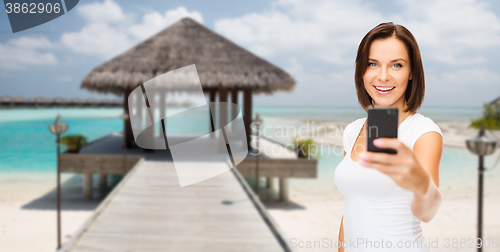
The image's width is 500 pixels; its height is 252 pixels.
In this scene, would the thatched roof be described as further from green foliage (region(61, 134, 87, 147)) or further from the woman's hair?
the woman's hair

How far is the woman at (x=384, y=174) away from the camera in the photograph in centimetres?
57

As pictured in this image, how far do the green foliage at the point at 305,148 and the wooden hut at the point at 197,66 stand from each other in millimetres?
1050

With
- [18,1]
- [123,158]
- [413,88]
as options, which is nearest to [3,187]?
[123,158]

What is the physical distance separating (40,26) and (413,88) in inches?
82.5

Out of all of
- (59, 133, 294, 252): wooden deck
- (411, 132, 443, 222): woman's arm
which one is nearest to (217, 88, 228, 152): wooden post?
(59, 133, 294, 252): wooden deck

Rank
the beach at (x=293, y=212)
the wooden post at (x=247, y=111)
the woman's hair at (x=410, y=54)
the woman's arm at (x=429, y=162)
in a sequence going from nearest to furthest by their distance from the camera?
the woman's arm at (x=429, y=162) < the woman's hair at (x=410, y=54) < the beach at (x=293, y=212) < the wooden post at (x=247, y=111)

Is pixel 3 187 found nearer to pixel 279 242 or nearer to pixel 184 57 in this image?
pixel 184 57

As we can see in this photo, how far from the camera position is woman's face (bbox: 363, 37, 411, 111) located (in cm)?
64

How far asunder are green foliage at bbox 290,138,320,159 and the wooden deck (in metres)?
1.78

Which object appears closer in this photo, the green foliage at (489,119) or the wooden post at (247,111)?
the green foliage at (489,119)

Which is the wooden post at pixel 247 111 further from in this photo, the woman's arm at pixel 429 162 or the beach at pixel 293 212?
the woman's arm at pixel 429 162

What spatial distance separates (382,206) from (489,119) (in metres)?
2.69

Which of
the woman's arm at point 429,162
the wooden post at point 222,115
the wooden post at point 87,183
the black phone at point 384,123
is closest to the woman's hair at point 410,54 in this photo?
the woman's arm at point 429,162

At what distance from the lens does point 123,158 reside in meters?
5.76
